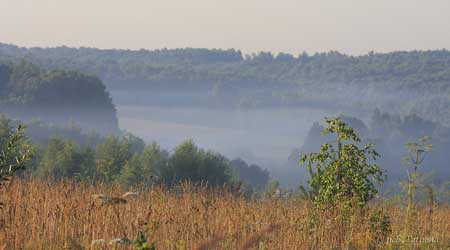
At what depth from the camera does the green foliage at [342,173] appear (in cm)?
1151

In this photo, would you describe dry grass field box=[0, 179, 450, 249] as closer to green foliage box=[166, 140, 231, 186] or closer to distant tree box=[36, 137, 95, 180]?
distant tree box=[36, 137, 95, 180]

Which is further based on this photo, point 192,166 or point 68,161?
point 192,166

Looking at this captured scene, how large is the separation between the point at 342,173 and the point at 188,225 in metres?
3.35

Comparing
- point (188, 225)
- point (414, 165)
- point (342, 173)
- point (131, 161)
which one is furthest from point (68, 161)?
point (414, 165)

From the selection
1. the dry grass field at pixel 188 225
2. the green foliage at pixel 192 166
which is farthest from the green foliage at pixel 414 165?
the green foliage at pixel 192 166

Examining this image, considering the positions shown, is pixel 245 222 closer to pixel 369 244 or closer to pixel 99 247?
pixel 369 244

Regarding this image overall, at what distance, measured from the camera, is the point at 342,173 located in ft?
38.7

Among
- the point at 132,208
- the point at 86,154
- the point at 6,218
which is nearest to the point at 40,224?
the point at 6,218

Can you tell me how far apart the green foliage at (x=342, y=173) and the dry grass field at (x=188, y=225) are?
458mm

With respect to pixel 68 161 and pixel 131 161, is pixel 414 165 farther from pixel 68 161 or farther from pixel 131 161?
pixel 131 161

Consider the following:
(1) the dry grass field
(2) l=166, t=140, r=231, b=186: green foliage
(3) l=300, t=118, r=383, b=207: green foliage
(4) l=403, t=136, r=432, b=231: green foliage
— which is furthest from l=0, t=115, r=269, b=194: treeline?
(4) l=403, t=136, r=432, b=231: green foliage

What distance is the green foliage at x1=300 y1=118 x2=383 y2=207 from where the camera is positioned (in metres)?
11.5

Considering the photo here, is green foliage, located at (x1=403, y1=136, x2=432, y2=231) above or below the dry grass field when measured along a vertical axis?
above

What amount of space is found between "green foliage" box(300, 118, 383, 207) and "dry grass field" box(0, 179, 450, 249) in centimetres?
46
